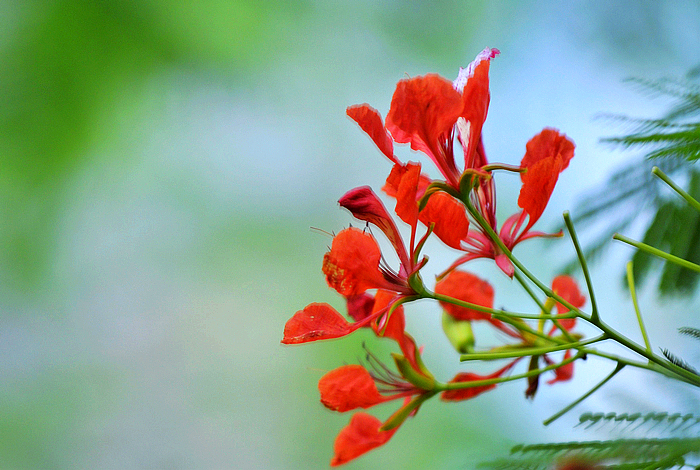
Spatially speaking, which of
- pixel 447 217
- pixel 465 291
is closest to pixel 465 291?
pixel 465 291

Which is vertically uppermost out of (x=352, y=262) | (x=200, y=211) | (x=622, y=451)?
(x=200, y=211)

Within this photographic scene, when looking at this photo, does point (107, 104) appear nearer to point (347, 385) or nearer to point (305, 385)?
point (305, 385)

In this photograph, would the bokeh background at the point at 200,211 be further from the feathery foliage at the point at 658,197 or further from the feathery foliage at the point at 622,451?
the feathery foliage at the point at 622,451

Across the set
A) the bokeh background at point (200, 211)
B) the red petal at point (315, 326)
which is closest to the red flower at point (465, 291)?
the red petal at point (315, 326)

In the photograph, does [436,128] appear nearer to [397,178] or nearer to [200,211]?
[397,178]

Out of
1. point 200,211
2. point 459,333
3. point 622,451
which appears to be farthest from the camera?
point 200,211

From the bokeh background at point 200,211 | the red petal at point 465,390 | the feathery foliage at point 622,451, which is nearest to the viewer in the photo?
the feathery foliage at point 622,451

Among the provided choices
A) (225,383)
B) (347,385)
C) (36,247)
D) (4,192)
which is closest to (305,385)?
(225,383)
